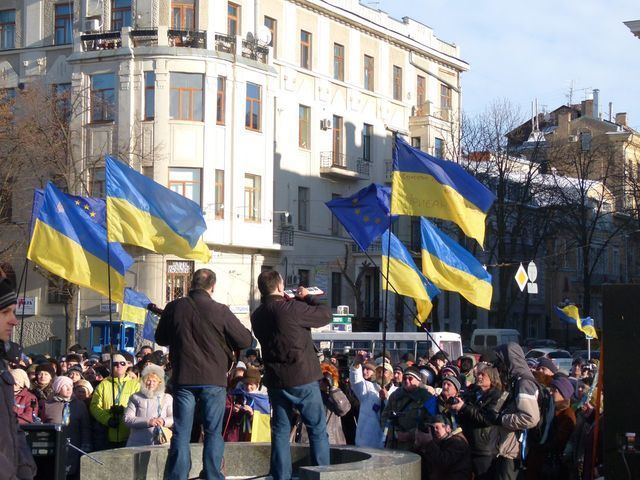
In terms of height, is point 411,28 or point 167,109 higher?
point 411,28

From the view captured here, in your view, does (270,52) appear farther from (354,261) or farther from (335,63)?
(354,261)

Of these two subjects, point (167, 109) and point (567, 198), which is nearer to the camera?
point (167, 109)

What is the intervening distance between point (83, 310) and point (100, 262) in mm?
28973

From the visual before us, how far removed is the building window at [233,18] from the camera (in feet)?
151

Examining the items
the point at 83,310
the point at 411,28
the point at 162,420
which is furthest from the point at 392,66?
the point at 162,420

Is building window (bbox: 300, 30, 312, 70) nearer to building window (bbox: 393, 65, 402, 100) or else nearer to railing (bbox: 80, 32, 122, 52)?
building window (bbox: 393, 65, 402, 100)

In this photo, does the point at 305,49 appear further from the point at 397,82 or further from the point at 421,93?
the point at 421,93

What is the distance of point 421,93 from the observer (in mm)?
58625

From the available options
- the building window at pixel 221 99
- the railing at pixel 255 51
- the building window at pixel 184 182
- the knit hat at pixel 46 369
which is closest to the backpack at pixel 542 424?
the knit hat at pixel 46 369

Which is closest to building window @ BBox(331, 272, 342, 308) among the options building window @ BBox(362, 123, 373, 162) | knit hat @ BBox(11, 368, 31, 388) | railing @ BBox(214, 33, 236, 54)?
building window @ BBox(362, 123, 373, 162)

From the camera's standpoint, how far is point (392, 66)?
184 ft

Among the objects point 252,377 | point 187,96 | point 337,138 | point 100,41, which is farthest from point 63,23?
point 252,377

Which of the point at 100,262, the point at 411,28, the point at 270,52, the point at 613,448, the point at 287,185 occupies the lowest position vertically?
the point at 613,448

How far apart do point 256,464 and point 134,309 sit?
14093 mm
